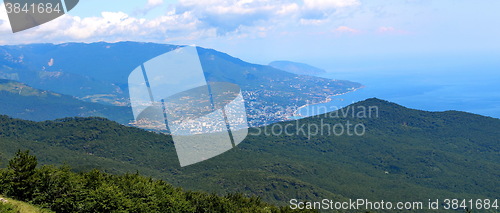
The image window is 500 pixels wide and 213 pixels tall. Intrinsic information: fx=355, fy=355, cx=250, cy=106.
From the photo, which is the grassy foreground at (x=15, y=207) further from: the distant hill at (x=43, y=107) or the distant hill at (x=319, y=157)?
the distant hill at (x=43, y=107)

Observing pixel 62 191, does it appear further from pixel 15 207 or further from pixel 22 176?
→ pixel 15 207

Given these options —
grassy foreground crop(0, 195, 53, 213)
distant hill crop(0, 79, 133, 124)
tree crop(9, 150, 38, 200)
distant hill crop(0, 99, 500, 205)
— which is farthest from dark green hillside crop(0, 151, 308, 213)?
distant hill crop(0, 79, 133, 124)

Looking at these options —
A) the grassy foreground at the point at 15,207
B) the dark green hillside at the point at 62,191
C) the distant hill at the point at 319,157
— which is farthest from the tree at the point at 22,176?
the distant hill at the point at 319,157

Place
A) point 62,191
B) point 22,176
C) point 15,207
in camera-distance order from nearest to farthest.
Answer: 1. point 15,207
2. point 22,176
3. point 62,191

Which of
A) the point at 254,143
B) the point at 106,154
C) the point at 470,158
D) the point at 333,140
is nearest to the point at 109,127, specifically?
the point at 106,154


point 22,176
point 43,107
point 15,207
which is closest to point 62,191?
point 22,176

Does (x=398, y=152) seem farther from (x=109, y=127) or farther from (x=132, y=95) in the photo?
(x=132, y=95)
